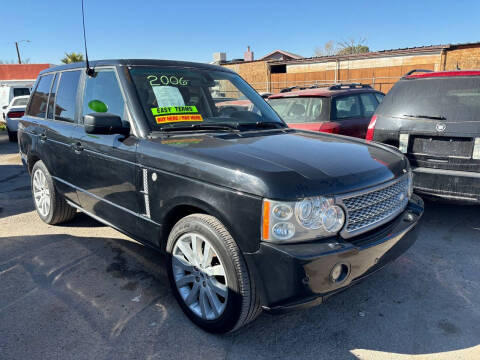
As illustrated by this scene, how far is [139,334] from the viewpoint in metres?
2.61

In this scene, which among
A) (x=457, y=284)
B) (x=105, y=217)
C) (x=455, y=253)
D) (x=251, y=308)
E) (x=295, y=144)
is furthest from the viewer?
(x=455, y=253)

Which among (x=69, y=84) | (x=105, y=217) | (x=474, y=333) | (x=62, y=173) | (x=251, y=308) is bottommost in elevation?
(x=474, y=333)

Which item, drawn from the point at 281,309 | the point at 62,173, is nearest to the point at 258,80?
the point at 62,173

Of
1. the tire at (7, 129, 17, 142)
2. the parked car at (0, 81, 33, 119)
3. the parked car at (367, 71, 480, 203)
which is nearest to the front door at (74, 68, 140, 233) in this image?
the parked car at (367, 71, 480, 203)

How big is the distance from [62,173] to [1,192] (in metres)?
3.35

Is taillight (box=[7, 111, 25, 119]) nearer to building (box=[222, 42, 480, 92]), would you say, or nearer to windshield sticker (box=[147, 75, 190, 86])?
windshield sticker (box=[147, 75, 190, 86])

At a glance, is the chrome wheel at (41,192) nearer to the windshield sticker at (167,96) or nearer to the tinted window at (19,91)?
the windshield sticker at (167,96)

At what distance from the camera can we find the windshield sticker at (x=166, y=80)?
3.28m

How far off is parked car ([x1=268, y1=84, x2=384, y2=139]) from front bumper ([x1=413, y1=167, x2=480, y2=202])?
1.86 m

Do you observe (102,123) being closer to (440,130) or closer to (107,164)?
(107,164)

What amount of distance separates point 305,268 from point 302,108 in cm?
461

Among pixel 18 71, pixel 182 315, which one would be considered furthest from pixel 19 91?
pixel 18 71

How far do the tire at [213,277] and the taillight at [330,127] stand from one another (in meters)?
3.65

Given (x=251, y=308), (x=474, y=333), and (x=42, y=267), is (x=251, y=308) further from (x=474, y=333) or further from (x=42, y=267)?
(x=42, y=267)
